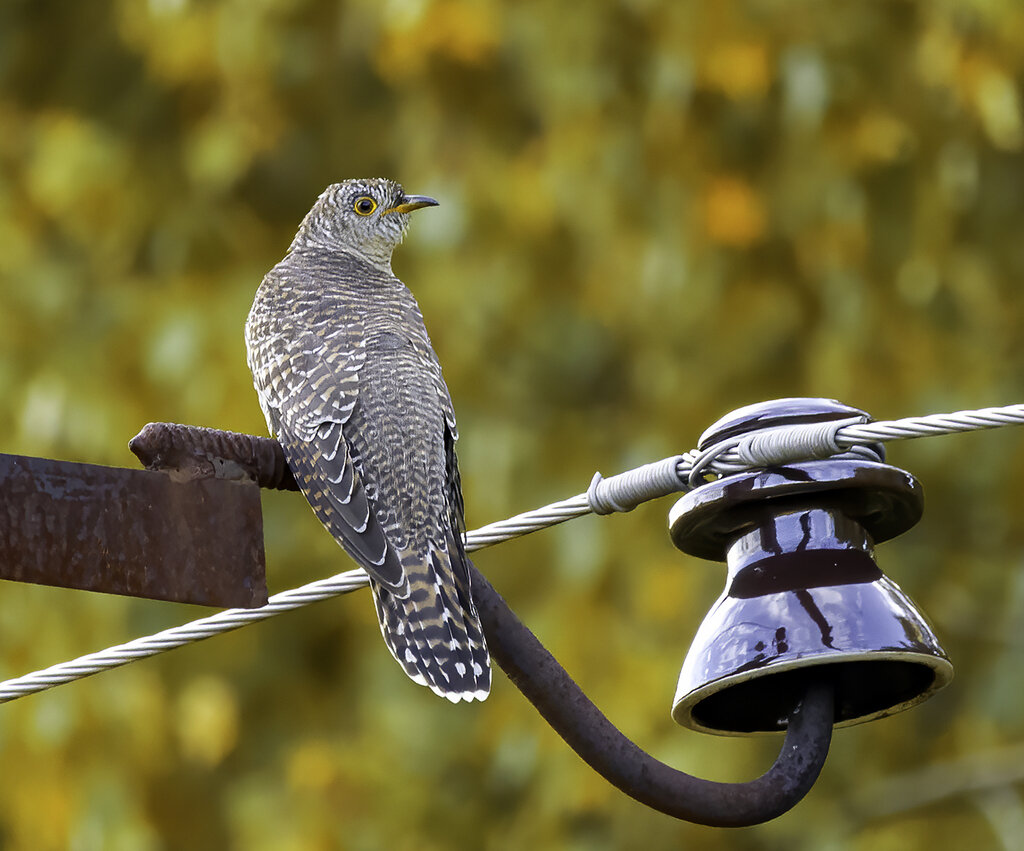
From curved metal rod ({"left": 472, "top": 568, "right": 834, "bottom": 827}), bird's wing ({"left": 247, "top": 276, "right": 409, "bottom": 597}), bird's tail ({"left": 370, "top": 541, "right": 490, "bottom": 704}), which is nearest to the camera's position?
curved metal rod ({"left": 472, "top": 568, "right": 834, "bottom": 827})

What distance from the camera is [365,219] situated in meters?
5.25

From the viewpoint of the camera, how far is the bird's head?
17.2 ft

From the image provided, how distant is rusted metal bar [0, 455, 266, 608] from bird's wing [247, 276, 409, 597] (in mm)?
634

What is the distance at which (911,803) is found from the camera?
6.69 meters

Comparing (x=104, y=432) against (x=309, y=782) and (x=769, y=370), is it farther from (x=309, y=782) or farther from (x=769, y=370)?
(x=769, y=370)

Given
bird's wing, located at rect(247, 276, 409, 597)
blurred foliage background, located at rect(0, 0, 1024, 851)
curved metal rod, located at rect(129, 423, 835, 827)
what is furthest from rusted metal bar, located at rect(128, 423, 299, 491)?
blurred foliage background, located at rect(0, 0, 1024, 851)

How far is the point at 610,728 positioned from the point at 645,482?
44cm

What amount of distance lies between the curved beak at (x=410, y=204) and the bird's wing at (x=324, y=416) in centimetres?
83

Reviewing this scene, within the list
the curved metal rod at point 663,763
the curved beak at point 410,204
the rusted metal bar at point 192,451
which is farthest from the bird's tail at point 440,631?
the curved beak at point 410,204

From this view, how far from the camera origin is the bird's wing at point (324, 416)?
3.47m

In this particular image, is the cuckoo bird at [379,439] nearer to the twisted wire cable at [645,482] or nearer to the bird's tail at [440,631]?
the bird's tail at [440,631]

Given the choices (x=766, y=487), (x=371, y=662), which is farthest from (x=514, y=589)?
(x=766, y=487)

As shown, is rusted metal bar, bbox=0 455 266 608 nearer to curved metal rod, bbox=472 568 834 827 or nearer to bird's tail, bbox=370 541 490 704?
curved metal rod, bbox=472 568 834 827

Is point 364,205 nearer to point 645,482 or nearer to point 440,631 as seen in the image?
point 440,631
